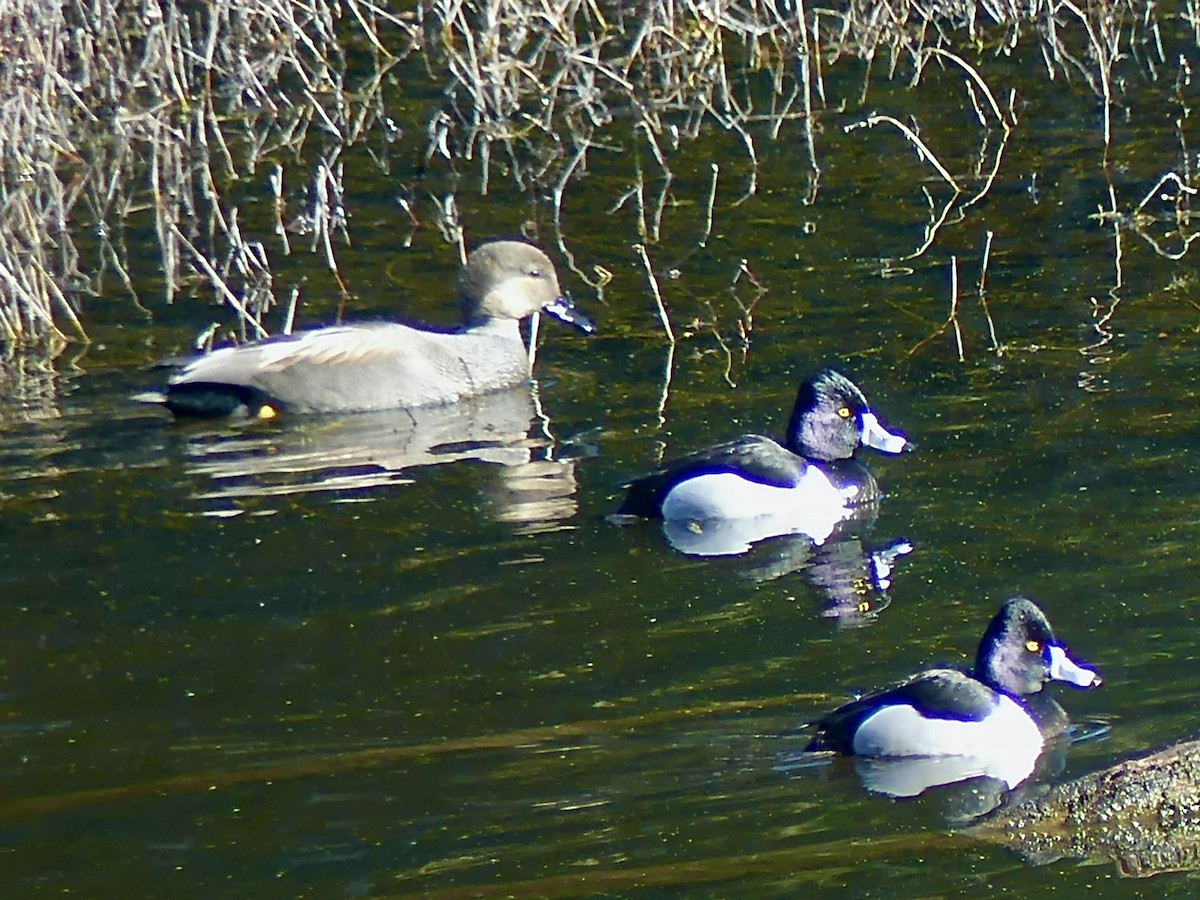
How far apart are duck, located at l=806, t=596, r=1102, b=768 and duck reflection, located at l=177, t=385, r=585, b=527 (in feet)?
9.06

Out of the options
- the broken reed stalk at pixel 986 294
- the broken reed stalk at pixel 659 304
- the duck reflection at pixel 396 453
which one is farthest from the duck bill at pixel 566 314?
the broken reed stalk at pixel 986 294

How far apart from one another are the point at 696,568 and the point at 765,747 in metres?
2.16

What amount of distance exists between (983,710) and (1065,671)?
389 mm

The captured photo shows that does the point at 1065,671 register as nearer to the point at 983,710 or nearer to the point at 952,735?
the point at 983,710

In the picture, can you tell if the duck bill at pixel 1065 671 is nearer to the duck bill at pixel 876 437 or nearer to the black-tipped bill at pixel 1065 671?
the black-tipped bill at pixel 1065 671

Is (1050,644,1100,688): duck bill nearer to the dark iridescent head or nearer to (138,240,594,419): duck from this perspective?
the dark iridescent head

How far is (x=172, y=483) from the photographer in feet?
37.0

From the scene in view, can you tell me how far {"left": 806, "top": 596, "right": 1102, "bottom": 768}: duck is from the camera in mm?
7801

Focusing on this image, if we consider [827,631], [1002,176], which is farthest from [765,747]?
[1002,176]

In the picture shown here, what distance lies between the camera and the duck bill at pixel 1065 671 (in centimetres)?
815

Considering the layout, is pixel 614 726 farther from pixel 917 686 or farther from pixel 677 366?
pixel 677 366

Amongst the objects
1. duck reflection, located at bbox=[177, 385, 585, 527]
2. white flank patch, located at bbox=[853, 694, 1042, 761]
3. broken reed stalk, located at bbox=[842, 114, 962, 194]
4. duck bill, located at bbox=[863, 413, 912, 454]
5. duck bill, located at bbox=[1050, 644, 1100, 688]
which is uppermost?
broken reed stalk, located at bbox=[842, 114, 962, 194]

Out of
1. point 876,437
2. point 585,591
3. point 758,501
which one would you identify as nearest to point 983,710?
point 585,591

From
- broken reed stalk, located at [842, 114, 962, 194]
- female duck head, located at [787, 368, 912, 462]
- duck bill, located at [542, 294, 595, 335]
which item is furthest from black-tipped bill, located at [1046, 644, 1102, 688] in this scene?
broken reed stalk, located at [842, 114, 962, 194]
